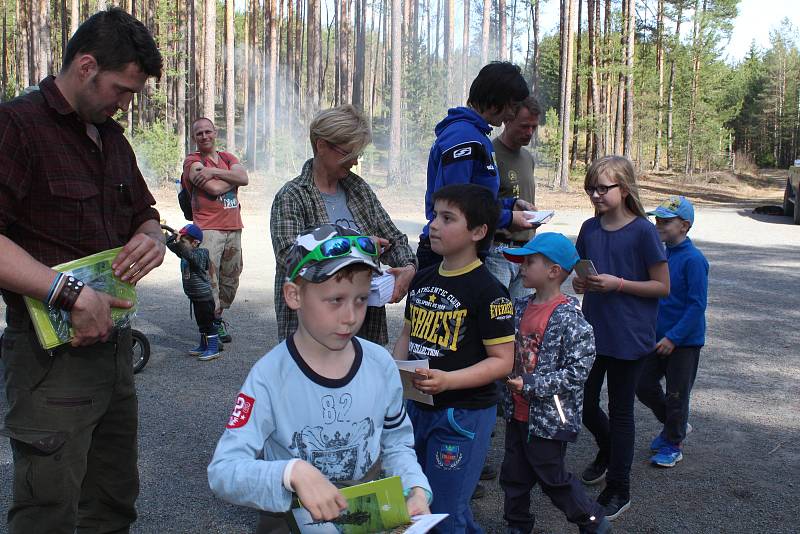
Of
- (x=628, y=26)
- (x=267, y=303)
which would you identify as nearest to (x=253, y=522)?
(x=267, y=303)

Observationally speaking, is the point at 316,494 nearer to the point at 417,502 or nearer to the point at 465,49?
the point at 417,502

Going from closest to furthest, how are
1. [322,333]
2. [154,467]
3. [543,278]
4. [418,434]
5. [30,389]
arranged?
1. [322,333]
2. [30,389]
3. [418,434]
4. [543,278]
5. [154,467]

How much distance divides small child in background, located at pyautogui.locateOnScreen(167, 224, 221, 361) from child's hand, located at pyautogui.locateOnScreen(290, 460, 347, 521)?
5.49 meters

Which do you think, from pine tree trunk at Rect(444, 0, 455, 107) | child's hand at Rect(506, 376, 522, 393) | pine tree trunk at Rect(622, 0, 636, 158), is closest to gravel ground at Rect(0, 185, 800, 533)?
child's hand at Rect(506, 376, 522, 393)

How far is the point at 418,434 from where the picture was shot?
10.6 ft

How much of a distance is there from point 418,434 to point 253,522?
4.09 feet

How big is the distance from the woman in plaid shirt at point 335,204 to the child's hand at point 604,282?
3.37 feet

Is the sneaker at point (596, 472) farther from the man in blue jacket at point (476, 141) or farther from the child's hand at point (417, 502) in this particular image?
the child's hand at point (417, 502)

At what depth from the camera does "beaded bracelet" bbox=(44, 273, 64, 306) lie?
240cm

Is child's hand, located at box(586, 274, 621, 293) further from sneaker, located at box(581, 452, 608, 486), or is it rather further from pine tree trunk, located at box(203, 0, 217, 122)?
pine tree trunk, located at box(203, 0, 217, 122)

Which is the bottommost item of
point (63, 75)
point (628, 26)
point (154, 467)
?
point (154, 467)

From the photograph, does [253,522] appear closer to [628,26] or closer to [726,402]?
[726,402]

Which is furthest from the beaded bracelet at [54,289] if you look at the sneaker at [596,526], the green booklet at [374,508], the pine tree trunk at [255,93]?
the pine tree trunk at [255,93]

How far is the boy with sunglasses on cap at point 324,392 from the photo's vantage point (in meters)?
2.05
